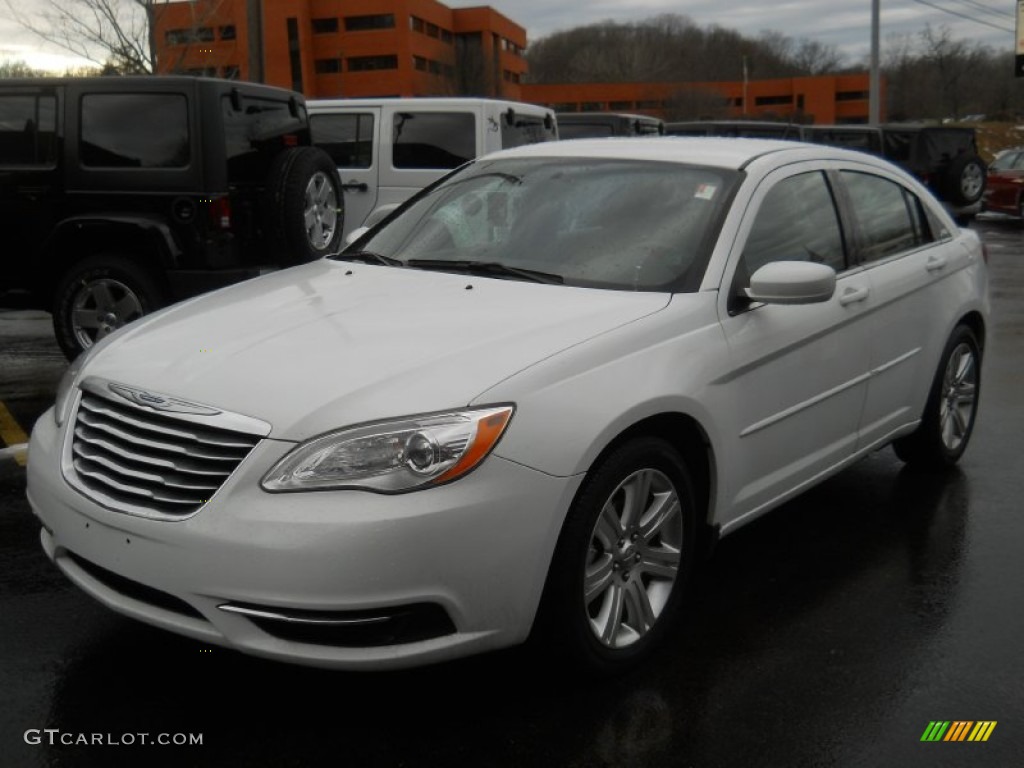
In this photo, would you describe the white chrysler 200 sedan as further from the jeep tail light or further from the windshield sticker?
the jeep tail light

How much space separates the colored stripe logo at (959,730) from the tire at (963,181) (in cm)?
2045

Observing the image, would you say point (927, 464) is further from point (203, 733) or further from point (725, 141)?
point (203, 733)

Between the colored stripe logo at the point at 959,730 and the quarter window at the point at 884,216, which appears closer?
the colored stripe logo at the point at 959,730

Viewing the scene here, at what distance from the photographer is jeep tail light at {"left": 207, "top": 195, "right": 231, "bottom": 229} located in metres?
7.75

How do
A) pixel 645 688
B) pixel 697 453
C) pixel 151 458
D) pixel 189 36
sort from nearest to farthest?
pixel 151 458, pixel 645 688, pixel 697 453, pixel 189 36

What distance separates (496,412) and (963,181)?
21.3 meters

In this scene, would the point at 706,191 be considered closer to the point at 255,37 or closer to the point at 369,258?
the point at 369,258

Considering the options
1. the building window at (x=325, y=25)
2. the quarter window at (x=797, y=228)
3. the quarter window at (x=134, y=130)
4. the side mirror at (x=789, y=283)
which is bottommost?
the side mirror at (x=789, y=283)

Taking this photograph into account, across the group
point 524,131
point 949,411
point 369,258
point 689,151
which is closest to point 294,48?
point 524,131

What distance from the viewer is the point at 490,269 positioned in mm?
4203

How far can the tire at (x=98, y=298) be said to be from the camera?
7.74 metres

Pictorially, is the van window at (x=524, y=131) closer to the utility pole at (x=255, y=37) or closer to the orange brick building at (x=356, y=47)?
the utility pole at (x=255, y=37)


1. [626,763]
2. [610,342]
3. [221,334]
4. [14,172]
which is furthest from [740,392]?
[14,172]

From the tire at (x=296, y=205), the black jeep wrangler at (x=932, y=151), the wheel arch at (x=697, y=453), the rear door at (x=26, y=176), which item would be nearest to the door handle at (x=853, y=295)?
the wheel arch at (x=697, y=453)
